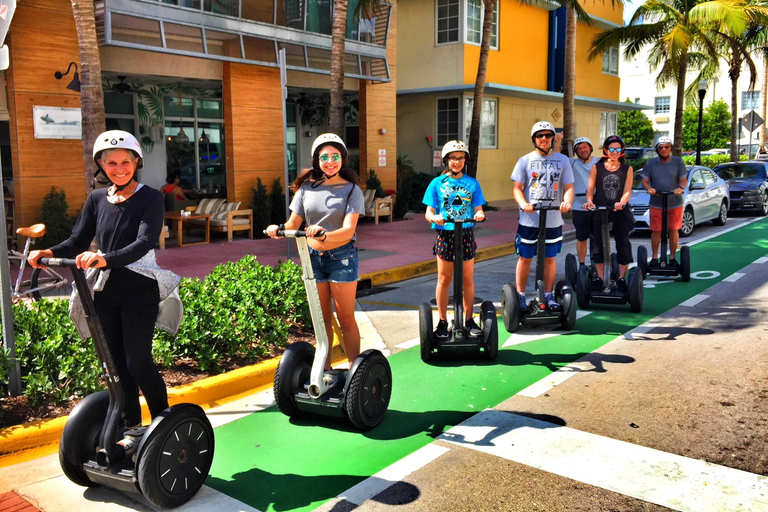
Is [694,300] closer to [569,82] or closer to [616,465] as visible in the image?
[616,465]

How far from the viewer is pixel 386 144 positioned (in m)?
19.3

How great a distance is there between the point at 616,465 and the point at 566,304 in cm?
301

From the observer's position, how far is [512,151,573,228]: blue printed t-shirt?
7094 mm

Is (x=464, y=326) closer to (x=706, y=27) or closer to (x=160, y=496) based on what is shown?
(x=160, y=496)

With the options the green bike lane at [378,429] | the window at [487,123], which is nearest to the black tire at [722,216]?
the window at [487,123]

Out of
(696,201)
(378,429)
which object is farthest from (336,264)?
(696,201)

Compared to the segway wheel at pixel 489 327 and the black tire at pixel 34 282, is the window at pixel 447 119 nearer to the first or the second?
the black tire at pixel 34 282

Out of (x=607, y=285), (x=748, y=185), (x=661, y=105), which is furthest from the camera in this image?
(x=661, y=105)

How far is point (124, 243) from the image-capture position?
12.8 feet

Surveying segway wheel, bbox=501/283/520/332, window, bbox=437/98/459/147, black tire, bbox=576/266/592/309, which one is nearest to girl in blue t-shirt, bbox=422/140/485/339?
segway wheel, bbox=501/283/520/332

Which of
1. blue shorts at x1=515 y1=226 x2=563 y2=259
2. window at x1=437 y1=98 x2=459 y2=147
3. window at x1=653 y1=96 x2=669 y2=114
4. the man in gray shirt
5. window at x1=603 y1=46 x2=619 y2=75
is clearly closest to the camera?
blue shorts at x1=515 y1=226 x2=563 y2=259

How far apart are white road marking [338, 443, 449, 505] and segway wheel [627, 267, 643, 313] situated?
4.33 meters

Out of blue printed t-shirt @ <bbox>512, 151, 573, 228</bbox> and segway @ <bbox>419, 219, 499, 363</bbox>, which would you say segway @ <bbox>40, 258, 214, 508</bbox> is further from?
blue printed t-shirt @ <bbox>512, 151, 573, 228</bbox>

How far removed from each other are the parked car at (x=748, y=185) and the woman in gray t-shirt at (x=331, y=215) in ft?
59.7
